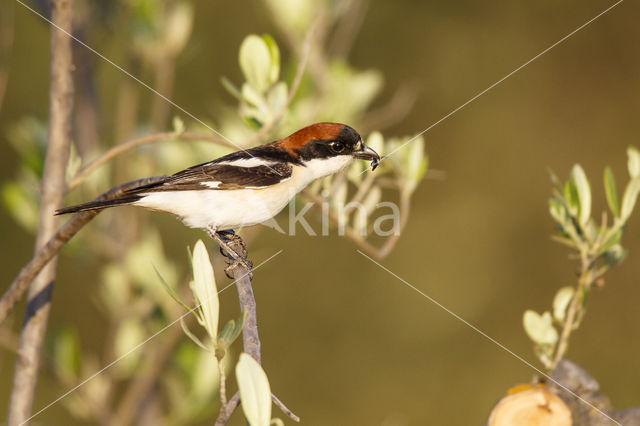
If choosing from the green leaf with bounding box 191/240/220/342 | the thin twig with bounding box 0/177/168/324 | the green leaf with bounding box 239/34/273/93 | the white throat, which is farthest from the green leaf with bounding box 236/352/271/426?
the white throat

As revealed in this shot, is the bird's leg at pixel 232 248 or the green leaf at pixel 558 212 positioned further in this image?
the bird's leg at pixel 232 248

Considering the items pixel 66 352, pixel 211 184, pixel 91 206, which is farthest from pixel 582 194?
pixel 66 352

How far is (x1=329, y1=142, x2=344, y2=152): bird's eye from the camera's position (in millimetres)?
2734

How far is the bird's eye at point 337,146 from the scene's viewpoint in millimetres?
2734

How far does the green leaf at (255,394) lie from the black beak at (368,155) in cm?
146

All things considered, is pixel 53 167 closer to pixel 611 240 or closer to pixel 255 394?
pixel 255 394

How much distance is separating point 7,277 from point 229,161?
3.81 meters

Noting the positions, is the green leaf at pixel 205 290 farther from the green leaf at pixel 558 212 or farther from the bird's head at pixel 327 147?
the bird's head at pixel 327 147

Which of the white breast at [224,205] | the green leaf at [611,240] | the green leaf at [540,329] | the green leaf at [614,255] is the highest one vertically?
the white breast at [224,205]

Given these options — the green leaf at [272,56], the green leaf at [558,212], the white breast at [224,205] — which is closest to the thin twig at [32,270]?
the white breast at [224,205]

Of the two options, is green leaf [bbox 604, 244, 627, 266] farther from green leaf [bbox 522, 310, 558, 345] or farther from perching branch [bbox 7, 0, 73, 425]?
perching branch [bbox 7, 0, 73, 425]

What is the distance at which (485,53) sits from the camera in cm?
619

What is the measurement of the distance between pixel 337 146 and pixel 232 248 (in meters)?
0.59

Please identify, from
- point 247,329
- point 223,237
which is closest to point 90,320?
point 223,237
